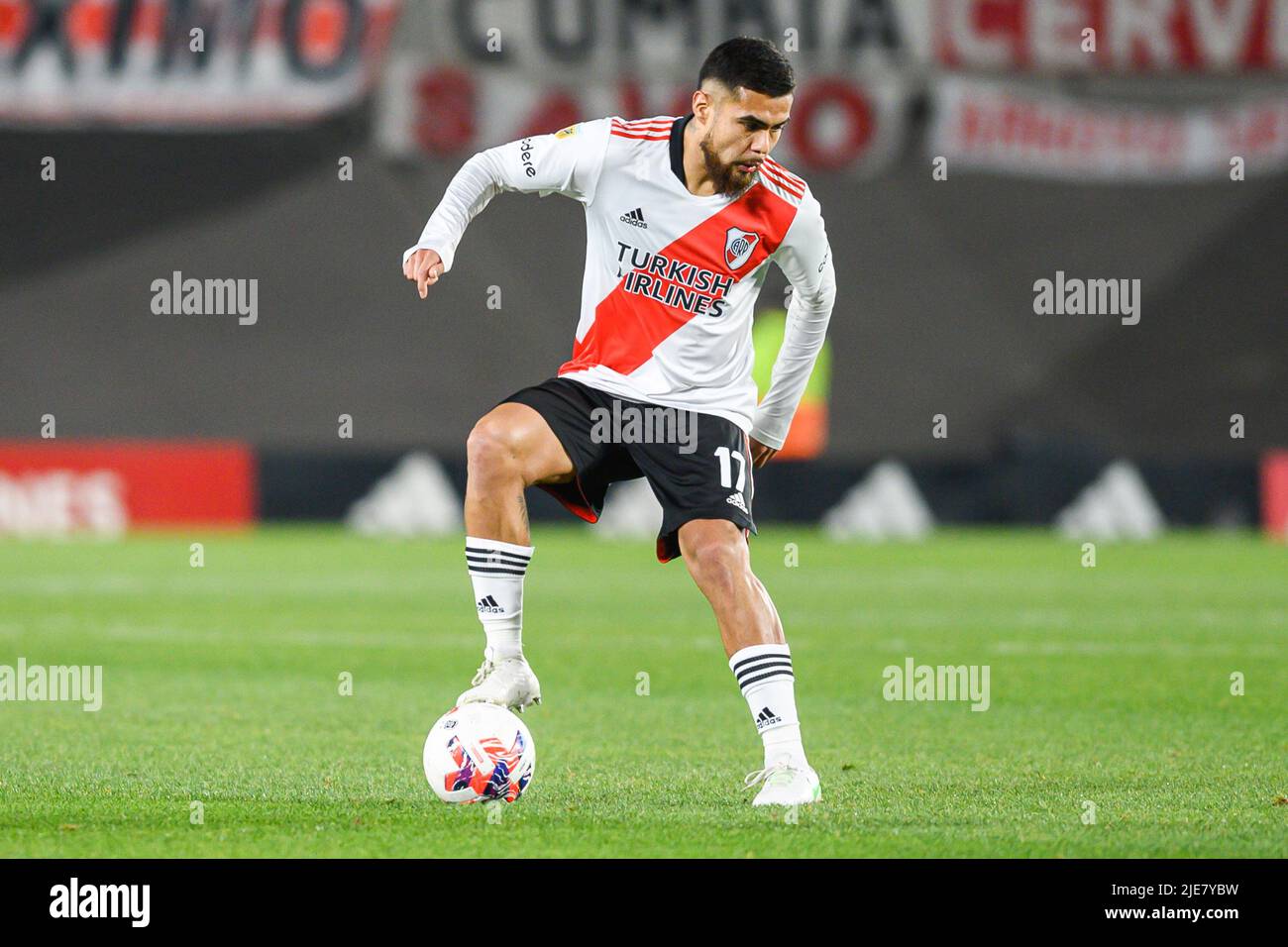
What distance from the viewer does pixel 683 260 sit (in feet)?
20.3

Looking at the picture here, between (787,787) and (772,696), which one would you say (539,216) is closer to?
(772,696)

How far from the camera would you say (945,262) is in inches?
1011

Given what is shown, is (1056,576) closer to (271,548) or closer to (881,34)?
(271,548)

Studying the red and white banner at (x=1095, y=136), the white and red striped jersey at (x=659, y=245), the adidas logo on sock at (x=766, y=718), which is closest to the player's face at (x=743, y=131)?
the white and red striped jersey at (x=659, y=245)

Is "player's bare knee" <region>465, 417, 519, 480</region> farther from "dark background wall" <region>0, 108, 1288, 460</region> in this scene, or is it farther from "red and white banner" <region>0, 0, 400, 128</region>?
"red and white banner" <region>0, 0, 400, 128</region>

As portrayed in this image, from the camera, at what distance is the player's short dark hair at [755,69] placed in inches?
231

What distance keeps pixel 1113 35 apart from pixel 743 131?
20.6m

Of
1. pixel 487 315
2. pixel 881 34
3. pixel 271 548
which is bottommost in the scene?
pixel 271 548
